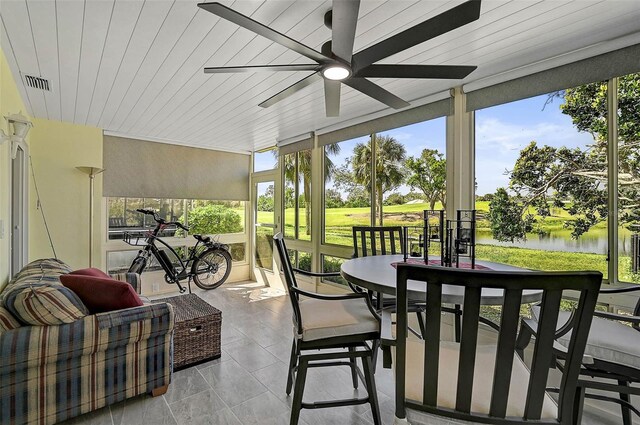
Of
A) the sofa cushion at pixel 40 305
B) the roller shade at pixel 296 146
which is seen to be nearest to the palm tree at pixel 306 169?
the roller shade at pixel 296 146

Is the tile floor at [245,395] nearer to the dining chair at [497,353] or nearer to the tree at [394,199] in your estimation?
the dining chair at [497,353]

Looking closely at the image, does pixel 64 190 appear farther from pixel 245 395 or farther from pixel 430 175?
pixel 430 175

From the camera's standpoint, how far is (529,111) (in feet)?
7.94

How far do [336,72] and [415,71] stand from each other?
46cm

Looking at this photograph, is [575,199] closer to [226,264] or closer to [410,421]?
[410,421]

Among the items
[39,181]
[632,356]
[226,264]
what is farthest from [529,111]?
[39,181]

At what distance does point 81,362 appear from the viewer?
6.16 feet

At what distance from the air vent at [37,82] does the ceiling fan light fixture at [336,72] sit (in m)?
2.57

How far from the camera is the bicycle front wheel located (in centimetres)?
488

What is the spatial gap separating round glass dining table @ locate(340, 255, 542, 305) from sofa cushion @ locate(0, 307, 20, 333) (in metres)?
1.93

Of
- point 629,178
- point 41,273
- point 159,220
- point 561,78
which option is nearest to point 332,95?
point 561,78

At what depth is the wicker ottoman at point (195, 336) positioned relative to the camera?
250 centimetres

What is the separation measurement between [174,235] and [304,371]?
400 cm

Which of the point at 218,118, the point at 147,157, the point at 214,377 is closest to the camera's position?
the point at 214,377
